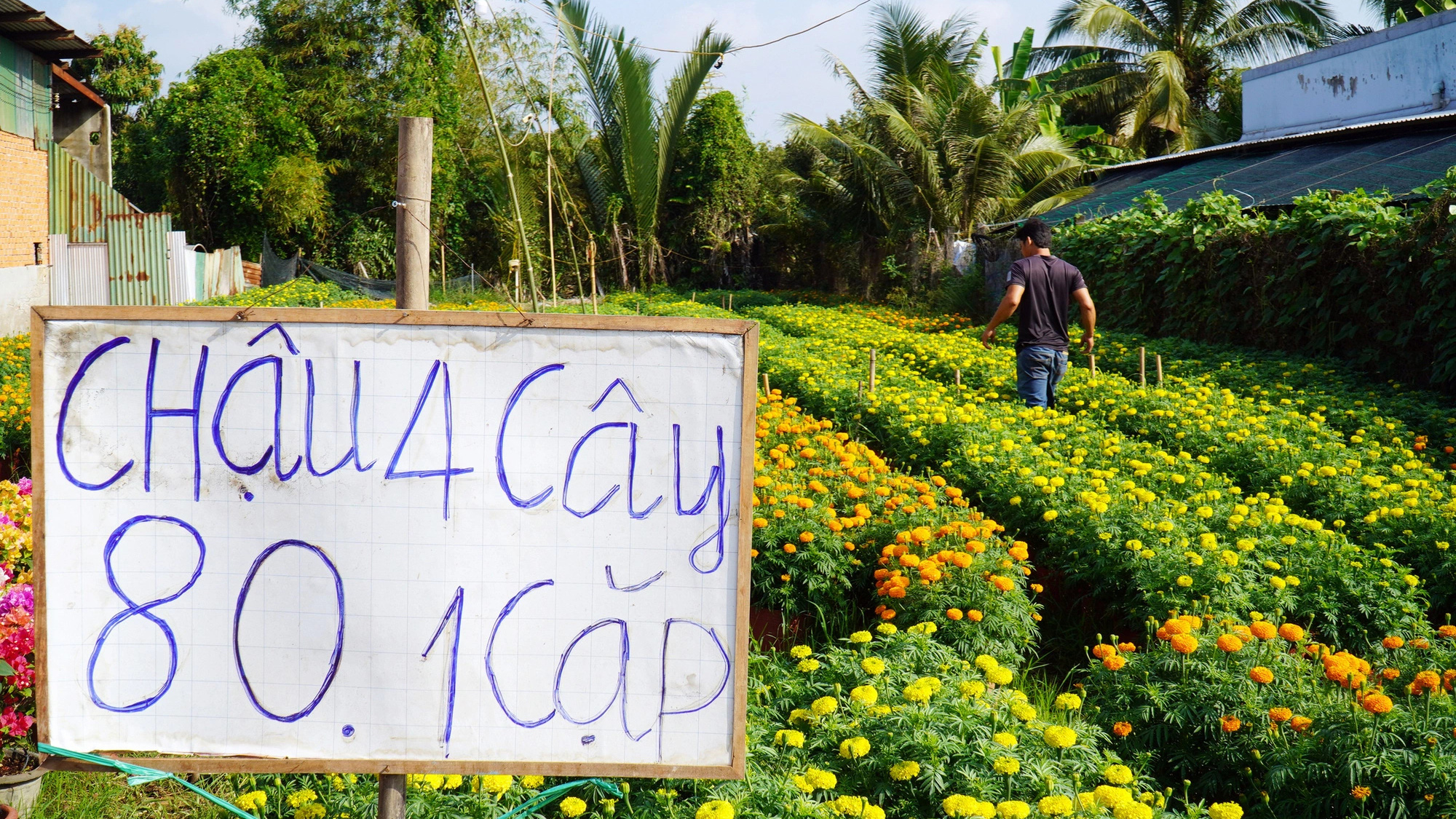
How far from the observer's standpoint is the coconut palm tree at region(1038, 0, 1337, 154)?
71.4 feet

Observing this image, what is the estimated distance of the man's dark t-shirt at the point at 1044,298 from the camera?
242 inches

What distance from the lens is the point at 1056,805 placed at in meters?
2.07

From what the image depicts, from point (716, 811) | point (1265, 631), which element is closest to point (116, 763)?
point (716, 811)

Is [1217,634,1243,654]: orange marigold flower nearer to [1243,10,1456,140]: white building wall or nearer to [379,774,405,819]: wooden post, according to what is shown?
[379,774,405,819]: wooden post

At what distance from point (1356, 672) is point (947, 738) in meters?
1.17

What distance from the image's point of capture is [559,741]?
1.83 m

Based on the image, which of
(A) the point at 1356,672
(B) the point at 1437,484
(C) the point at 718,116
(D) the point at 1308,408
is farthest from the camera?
(C) the point at 718,116

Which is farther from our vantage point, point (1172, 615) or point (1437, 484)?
point (1437, 484)

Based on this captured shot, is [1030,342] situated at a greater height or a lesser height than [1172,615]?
greater

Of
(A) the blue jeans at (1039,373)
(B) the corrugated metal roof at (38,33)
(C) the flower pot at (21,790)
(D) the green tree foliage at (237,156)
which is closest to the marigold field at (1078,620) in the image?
(C) the flower pot at (21,790)

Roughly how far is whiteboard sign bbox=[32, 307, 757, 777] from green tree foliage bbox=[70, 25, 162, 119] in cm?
3600

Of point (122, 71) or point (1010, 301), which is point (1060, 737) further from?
point (122, 71)

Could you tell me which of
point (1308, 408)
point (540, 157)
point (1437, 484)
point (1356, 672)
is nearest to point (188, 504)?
point (1356, 672)

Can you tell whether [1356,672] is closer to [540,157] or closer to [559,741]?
[559,741]
